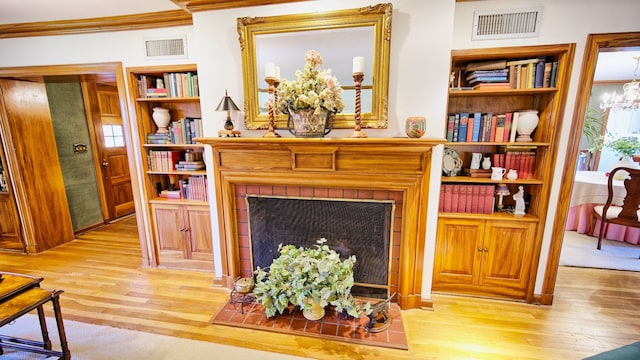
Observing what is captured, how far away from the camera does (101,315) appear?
2170mm

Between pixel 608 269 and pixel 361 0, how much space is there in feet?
12.0

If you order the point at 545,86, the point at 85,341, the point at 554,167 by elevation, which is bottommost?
the point at 85,341

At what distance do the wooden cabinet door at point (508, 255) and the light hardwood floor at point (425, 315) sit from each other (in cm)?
18

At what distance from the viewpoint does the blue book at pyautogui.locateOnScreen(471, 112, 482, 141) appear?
88.4 inches

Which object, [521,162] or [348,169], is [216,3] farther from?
[521,162]

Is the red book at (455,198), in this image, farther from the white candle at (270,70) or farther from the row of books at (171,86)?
the row of books at (171,86)

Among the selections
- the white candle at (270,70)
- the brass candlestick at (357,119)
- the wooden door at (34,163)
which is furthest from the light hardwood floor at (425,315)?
the white candle at (270,70)

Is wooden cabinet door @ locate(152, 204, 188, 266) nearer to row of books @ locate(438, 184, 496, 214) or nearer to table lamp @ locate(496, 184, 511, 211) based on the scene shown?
row of books @ locate(438, 184, 496, 214)

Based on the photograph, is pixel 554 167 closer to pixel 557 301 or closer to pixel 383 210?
pixel 557 301

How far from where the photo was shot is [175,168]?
2.83 meters

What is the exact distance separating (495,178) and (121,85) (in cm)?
356

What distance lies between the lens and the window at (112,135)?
4.28 metres

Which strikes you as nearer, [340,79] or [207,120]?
[340,79]

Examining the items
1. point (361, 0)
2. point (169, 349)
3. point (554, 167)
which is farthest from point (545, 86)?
point (169, 349)
